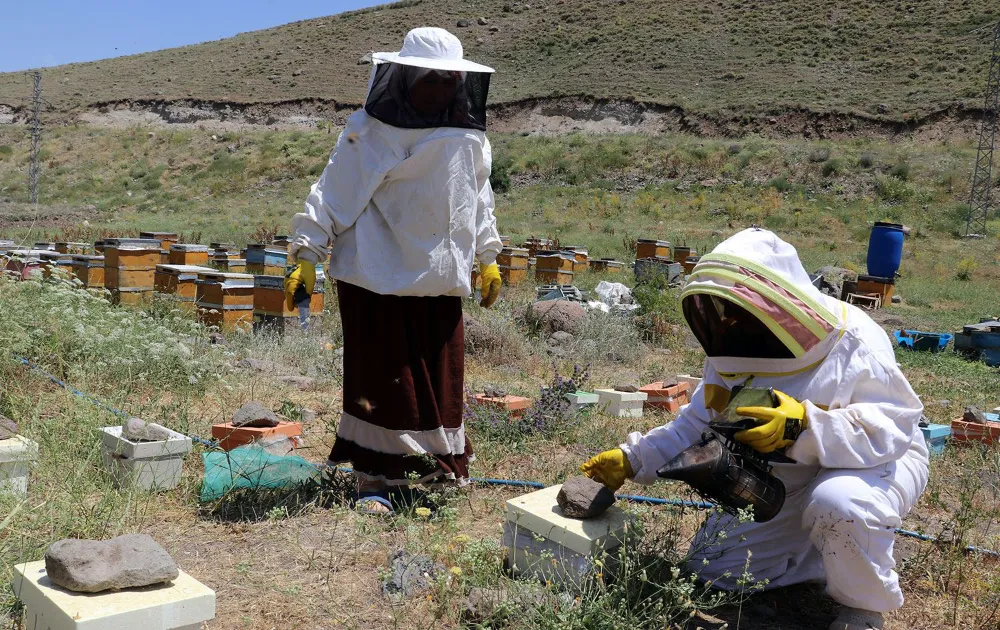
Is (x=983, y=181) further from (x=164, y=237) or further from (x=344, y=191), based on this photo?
(x=344, y=191)

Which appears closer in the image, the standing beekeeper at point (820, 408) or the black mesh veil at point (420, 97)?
the standing beekeeper at point (820, 408)

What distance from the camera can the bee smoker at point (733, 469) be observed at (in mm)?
2660

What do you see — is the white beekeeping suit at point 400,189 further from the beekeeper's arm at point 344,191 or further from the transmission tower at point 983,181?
Answer: the transmission tower at point 983,181

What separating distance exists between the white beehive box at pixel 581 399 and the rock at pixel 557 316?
124 inches

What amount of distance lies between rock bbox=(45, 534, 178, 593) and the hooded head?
6.45 feet

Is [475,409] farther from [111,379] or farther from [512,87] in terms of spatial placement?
[512,87]

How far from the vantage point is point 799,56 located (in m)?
40.9

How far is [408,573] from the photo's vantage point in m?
2.96

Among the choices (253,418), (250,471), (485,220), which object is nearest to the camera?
(250,471)

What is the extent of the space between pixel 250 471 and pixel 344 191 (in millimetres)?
1469

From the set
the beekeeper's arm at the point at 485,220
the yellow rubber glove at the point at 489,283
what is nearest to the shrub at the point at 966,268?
the yellow rubber glove at the point at 489,283

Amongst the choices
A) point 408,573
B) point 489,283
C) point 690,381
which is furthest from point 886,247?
point 408,573

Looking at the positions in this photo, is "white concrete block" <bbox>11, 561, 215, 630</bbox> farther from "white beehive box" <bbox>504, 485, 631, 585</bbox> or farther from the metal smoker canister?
the metal smoker canister

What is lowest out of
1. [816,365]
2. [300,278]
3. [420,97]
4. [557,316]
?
[557,316]
